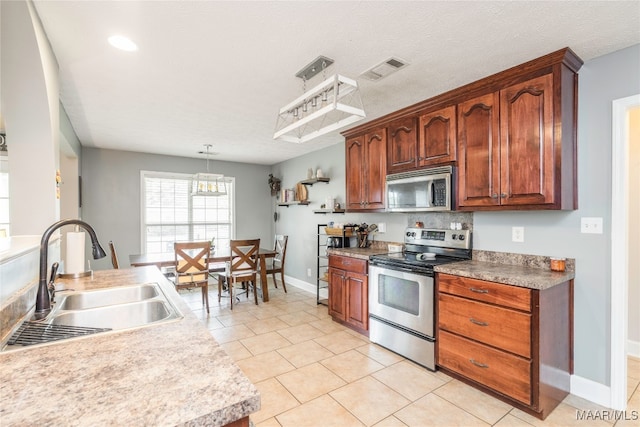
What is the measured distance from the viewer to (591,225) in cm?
222

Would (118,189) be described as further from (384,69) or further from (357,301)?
(384,69)

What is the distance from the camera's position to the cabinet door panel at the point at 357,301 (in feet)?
11.0

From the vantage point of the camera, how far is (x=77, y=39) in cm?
193

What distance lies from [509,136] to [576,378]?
6.00 feet

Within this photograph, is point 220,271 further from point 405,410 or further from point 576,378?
point 576,378

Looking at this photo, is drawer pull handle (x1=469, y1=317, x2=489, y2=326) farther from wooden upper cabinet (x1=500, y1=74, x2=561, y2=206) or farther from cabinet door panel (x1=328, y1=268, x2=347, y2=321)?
cabinet door panel (x1=328, y1=268, x2=347, y2=321)

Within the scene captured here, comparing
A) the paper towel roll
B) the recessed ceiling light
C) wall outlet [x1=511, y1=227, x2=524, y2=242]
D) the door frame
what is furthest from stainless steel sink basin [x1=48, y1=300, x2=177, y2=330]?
the door frame

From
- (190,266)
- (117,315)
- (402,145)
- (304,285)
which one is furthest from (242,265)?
(117,315)

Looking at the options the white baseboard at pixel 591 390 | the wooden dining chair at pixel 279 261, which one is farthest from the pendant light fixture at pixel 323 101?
the wooden dining chair at pixel 279 261

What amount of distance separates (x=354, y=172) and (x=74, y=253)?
9.18 feet

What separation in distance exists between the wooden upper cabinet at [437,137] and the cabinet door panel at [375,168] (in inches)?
18.9

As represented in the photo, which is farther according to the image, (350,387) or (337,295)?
(337,295)

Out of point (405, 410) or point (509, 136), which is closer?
point (405, 410)

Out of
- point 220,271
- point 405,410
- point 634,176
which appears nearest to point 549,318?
point 405,410
